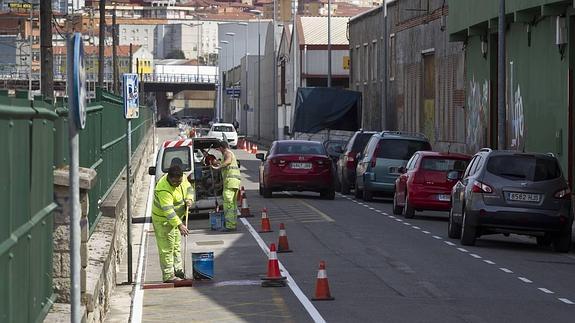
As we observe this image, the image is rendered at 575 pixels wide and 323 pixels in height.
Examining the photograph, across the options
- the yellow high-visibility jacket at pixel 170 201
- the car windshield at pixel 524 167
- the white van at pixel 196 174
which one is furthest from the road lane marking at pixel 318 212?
the yellow high-visibility jacket at pixel 170 201

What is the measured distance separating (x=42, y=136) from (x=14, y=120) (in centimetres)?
200

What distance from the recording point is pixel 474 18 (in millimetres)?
42719

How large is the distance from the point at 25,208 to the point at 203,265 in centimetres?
993

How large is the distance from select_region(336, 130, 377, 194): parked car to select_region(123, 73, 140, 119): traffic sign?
1837cm

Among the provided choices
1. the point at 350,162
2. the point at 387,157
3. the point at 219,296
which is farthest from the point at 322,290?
the point at 350,162

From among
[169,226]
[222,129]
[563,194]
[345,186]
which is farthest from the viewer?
[222,129]

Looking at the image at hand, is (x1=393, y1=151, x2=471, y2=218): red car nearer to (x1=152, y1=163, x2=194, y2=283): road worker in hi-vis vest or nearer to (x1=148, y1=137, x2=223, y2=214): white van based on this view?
(x1=148, y1=137, x2=223, y2=214): white van

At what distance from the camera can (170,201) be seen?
17703 millimetres

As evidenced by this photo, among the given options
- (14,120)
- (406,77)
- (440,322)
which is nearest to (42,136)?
(14,120)

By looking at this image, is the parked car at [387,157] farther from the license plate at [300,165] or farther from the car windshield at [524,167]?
the car windshield at [524,167]

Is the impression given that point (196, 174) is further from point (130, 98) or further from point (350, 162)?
point (350, 162)

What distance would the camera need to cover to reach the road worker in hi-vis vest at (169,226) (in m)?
17.5

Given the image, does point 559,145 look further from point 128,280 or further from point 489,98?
point 128,280

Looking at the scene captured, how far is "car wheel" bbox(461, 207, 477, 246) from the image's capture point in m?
23.0
